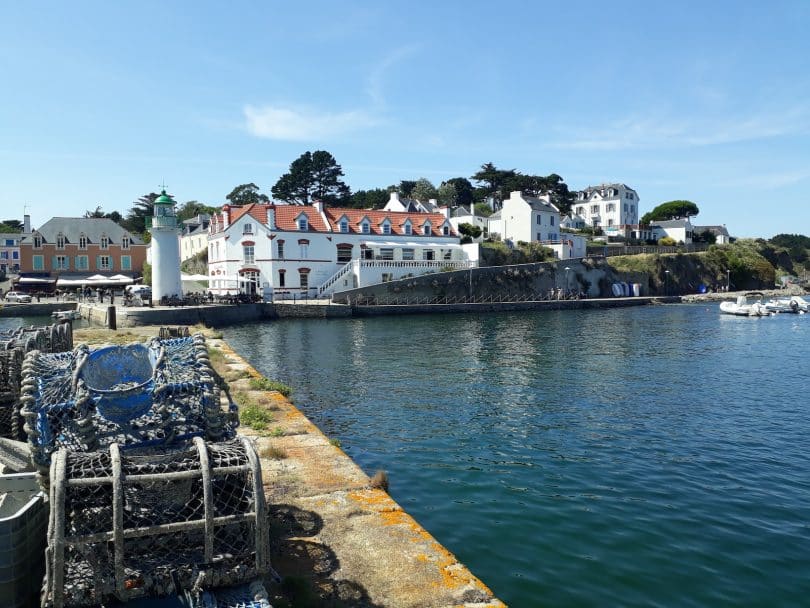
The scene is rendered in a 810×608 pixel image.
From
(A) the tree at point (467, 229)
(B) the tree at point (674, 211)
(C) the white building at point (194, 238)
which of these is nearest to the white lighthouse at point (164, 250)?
(C) the white building at point (194, 238)

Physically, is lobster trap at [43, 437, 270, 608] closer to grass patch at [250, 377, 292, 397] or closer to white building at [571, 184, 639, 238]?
grass patch at [250, 377, 292, 397]

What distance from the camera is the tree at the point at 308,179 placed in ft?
322

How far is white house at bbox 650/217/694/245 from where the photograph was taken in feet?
343

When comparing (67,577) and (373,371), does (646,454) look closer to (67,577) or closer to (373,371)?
(67,577)

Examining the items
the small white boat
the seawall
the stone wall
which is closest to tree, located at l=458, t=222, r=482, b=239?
the stone wall

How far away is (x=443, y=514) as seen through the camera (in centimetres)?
1038

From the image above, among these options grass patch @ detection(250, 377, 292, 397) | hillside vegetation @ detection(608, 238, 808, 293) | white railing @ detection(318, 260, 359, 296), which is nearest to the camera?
grass patch @ detection(250, 377, 292, 397)

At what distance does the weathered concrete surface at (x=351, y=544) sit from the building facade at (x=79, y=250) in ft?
237

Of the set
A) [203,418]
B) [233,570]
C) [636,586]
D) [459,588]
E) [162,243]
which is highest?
[162,243]

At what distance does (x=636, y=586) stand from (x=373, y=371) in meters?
18.2

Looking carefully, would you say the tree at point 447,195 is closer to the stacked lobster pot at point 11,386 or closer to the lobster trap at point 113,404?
the stacked lobster pot at point 11,386

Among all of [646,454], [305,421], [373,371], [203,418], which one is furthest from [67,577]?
[373,371]

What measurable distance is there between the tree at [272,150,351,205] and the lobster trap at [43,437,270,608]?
94.5m

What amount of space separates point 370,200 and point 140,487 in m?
102
